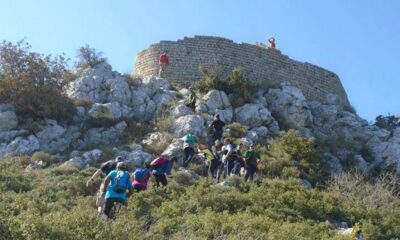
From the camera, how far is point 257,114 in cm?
2495

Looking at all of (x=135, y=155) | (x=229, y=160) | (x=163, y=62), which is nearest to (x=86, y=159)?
(x=135, y=155)

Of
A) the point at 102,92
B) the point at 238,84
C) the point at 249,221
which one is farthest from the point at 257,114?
the point at 249,221

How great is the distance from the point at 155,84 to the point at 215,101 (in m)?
2.79

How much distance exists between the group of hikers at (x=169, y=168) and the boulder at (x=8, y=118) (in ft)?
17.8

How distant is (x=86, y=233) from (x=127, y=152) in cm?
1056

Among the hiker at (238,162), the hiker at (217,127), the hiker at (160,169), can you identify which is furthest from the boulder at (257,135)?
the hiker at (160,169)

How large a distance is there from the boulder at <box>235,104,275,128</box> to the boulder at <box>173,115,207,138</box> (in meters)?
2.13

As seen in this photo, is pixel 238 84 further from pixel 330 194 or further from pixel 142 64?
pixel 330 194

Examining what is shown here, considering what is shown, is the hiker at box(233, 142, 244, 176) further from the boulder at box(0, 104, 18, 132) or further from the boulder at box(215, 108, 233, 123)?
the boulder at box(0, 104, 18, 132)

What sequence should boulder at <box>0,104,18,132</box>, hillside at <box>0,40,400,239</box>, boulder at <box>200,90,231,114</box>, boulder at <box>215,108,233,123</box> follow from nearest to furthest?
hillside at <box>0,40,400,239</box> < boulder at <box>0,104,18,132</box> < boulder at <box>215,108,233,123</box> < boulder at <box>200,90,231,114</box>

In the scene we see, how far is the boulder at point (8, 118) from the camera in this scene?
862 inches

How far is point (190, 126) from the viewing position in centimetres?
2272

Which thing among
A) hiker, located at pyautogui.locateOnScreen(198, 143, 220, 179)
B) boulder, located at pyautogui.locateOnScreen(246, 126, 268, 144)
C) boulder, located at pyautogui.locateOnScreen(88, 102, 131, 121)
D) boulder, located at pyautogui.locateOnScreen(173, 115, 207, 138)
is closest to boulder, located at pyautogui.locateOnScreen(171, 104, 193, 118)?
boulder, located at pyautogui.locateOnScreen(173, 115, 207, 138)

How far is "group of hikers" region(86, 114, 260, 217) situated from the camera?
13.7 meters
